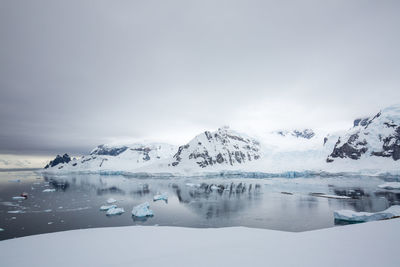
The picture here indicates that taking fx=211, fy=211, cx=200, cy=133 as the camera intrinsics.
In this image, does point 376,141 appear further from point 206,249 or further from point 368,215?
point 206,249

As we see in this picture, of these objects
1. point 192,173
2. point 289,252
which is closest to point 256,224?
point 289,252

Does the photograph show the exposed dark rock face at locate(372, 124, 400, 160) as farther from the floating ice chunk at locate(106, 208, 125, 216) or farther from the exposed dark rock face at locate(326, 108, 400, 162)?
the floating ice chunk at locate(106, 208, 125, 216)

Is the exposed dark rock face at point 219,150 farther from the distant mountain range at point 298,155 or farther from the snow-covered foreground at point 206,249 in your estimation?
the snow-covered foreground at point 206,249

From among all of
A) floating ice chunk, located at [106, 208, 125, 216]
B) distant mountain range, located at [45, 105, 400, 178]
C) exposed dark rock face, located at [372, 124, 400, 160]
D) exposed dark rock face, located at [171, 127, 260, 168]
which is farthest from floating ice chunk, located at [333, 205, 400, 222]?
exposed dark rock face, located at [372, 124, 400, 160]

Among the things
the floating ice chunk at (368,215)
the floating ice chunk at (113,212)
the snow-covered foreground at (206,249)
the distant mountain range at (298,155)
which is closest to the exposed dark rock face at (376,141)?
the distant mountain range at (298,155)

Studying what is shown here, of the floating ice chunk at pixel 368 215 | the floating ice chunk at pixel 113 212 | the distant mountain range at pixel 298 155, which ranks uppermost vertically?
the distant mountain range at pixel 298 155

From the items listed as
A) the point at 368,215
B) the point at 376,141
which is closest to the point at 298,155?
the point at 376,141

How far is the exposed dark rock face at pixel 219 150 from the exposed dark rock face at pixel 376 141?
5676 cm

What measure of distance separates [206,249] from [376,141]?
146750mm

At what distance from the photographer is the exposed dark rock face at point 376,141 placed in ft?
367

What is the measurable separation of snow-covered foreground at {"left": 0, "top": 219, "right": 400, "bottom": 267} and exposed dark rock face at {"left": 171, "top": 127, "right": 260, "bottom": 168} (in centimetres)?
12131

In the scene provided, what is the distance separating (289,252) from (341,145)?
143m

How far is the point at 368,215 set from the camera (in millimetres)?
19875

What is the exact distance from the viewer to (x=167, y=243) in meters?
11.0
